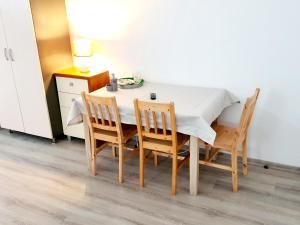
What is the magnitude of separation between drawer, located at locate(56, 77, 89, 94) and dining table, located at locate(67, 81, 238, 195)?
1.01 feet

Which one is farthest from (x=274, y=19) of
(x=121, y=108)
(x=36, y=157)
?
(x=36, y=157)

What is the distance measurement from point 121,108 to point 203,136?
29.4 inches

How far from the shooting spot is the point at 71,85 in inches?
134

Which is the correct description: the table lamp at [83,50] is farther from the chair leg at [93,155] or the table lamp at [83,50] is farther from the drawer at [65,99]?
the chair leg at [93,155]

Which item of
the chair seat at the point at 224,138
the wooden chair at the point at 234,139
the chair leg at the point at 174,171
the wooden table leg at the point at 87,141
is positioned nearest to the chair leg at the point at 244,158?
the wooden chair at the point at 234,139

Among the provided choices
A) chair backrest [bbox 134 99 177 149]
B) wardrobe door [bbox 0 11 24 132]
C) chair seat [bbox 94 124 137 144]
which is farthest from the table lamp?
chair backrest [bbox 134 99 177 149]

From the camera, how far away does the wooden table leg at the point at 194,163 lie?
2.49m

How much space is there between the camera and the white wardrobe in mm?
3232

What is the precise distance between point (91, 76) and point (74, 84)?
0.78ft

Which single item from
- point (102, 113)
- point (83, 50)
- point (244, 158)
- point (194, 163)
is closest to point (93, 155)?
point (102, 113)

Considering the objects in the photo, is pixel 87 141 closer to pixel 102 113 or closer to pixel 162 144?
pixel 102 113

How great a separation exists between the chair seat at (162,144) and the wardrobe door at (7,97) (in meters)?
1.93

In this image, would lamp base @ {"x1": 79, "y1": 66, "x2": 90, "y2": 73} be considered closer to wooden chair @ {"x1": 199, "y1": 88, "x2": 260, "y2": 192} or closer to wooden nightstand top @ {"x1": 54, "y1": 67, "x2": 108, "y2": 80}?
wooden nightstand top @ {"x1": 54, "y1": 67, "x2": 108, "y2": 80}

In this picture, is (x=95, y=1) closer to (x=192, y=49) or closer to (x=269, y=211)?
(x=192, y=49)
